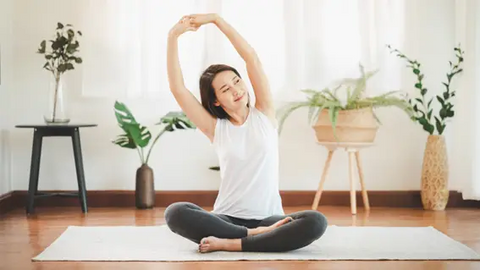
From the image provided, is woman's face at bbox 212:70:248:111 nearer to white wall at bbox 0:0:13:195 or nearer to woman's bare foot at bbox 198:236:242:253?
woman's bare foot at bbox 198:236:242:253

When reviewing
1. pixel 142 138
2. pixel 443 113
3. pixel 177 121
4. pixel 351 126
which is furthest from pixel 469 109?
pixel 142 138

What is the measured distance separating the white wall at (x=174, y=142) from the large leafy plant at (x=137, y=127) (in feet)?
0.59

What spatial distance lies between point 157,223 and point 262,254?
1165 mm

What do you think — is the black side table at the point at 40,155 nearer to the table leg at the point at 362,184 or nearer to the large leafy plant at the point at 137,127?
the large leafy plant at the point at 137,127

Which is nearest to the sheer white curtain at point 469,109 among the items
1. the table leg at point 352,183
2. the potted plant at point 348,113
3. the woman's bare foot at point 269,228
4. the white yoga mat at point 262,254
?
the potted plant at point 348,113

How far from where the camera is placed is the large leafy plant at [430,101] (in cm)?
463

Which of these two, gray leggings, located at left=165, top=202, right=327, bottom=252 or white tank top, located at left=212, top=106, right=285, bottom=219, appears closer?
gray leggings, located at left=165, top=202, right=327, bottom=252

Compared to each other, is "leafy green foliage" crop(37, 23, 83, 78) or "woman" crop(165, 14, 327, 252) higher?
"leafy green foliage" crop(37, 23, 83, 78)

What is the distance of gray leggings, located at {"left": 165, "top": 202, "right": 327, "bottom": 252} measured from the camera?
2.97 m

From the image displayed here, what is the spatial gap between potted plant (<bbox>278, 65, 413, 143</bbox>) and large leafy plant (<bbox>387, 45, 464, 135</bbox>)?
0.16m

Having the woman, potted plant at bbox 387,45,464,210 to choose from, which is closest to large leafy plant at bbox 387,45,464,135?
potted plant at bbox 387,45,464,210

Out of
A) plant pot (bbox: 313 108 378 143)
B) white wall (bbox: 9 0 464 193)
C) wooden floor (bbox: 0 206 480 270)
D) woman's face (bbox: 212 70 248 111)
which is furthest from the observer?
white wall (bbox: 9 0 464 193)

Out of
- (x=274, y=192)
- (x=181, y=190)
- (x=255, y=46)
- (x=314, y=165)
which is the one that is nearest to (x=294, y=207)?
(x=314, y=165)

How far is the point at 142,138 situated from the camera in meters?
4.68
